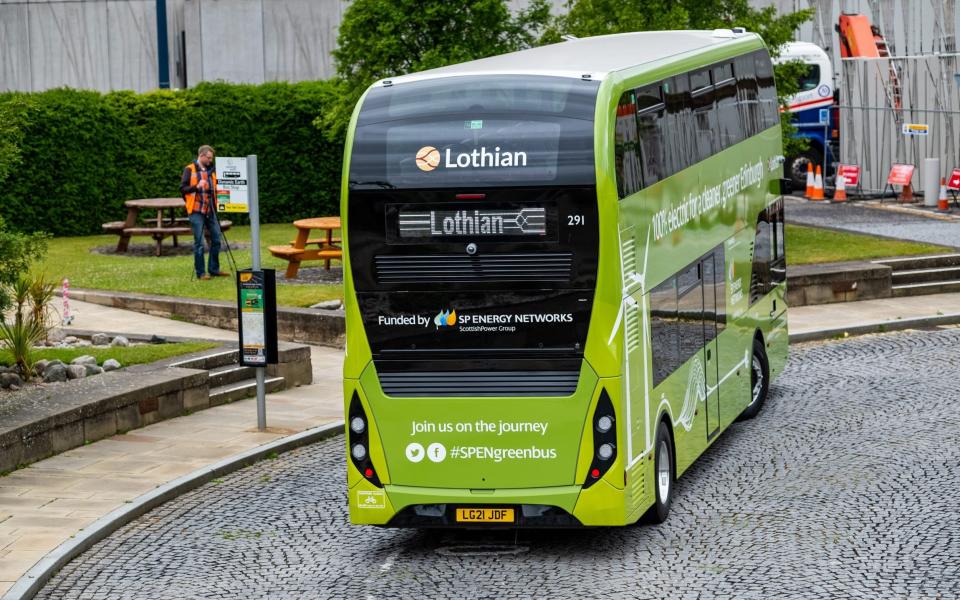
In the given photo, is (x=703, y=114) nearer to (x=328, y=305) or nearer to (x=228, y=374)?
(x=228, y=374)

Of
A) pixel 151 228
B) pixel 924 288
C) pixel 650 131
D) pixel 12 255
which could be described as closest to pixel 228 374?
pixel 12 255

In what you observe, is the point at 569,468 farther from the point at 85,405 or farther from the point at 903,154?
the point at 903,154

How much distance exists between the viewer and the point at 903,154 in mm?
33688

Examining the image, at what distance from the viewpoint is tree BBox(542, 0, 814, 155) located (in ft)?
84.4

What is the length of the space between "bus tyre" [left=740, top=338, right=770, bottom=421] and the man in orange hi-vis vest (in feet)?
33.5

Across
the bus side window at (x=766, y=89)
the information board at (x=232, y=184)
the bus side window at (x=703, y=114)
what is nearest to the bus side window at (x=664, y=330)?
the bus side window at (x=703, y=114)

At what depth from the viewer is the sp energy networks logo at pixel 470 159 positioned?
35.0ft

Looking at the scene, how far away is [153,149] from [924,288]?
16142mm

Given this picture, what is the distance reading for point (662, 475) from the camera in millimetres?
11977

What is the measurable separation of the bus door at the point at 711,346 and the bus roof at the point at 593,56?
2.01m

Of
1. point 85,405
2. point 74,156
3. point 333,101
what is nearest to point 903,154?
point 333,101

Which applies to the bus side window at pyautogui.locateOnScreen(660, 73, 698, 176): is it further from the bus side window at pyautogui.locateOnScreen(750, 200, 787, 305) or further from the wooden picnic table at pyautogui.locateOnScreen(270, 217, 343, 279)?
the wooden picnic table at pyautogui.locateOnScreen(270, 217, 343, 279)

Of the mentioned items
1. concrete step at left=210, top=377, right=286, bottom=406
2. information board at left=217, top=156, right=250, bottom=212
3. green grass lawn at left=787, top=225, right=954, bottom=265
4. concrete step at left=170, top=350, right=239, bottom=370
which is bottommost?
concrete step at left=210, top=377, right=286, bottom=406

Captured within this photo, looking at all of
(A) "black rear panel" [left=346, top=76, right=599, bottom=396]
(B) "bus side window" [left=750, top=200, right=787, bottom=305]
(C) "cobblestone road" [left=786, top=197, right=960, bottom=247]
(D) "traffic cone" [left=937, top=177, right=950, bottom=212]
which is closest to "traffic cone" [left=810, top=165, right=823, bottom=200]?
(C) "cobblestone road" [left=786, top=197, right=960, bottom=247]
